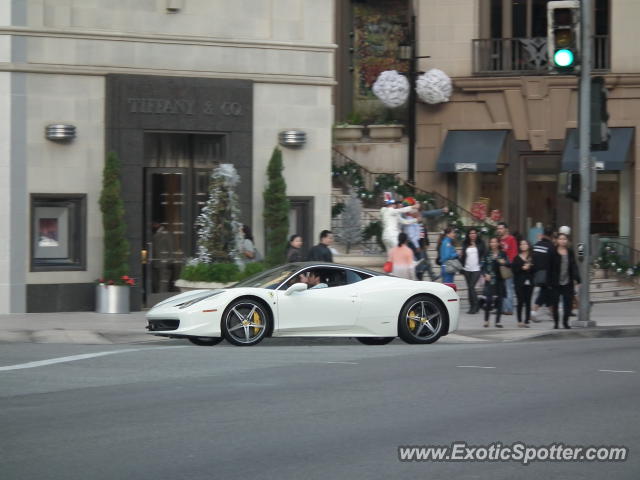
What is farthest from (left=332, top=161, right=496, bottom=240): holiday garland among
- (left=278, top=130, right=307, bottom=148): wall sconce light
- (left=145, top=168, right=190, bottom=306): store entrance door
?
(left=145, top=168, right=190, bottom=306): store entrance door

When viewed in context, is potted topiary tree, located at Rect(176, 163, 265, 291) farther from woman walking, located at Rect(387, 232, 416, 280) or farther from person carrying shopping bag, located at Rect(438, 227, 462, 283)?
person carrying shopping bag, located at Rect(438, 227, 462, 283)

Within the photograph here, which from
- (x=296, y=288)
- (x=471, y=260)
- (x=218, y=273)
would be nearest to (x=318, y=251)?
(x=218, y=273)

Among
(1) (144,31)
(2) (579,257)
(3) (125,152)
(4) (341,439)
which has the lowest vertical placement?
(4) (341,439)

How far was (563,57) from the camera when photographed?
722 inches

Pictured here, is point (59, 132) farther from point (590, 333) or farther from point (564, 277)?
point (590, 333)

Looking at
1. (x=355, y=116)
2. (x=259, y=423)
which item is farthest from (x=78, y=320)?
(x=355, y=116)

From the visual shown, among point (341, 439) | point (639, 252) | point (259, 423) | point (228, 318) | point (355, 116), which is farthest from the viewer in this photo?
point (355, 116)

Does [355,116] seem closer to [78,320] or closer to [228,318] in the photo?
[78,320]

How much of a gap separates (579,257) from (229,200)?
6672mm

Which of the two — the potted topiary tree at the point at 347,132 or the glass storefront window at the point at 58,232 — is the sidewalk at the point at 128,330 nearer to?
the glass storefront window at the point at 58,232

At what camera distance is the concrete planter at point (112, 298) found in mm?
22453

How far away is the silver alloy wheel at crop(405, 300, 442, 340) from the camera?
55.0 feet

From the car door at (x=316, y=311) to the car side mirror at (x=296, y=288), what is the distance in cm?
6

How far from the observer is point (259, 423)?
9.66 meters
